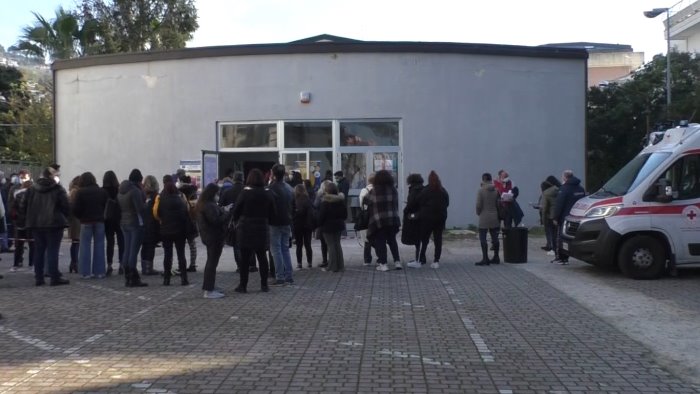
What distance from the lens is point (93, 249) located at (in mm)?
A: 14016

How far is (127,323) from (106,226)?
5116 millimetres

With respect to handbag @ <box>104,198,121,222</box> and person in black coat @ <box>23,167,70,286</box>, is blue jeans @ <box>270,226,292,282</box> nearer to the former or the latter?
handbag @ <box>104,198,121,222</box>

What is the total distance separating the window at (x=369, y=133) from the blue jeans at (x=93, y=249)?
10775mm

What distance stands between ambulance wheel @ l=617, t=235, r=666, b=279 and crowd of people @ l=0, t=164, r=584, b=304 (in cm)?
191

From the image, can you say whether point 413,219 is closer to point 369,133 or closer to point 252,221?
point 252,221

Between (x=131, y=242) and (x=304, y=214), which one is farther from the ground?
(x=304, y=214)

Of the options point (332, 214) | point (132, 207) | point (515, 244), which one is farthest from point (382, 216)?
point (132, 207)

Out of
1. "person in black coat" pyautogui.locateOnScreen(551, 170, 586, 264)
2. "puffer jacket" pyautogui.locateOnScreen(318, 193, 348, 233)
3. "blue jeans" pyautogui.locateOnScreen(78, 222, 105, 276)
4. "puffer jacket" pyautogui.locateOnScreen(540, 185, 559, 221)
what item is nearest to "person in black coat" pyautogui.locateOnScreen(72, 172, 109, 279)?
"blue jeans" pyautogui.locateOnScreen(78, 222, 105, 276)

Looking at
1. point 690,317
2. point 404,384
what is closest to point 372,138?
point 690,317

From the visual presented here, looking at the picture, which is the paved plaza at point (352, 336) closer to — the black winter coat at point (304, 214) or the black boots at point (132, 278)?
the black boots at point (132, 278)

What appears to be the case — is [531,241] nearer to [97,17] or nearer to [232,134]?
[232,134]

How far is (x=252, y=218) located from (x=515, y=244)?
646 centimetres

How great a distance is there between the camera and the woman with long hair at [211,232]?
1150cm

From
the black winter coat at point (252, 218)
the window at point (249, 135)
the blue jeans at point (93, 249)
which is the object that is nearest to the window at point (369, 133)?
the window at point (249, 135)
